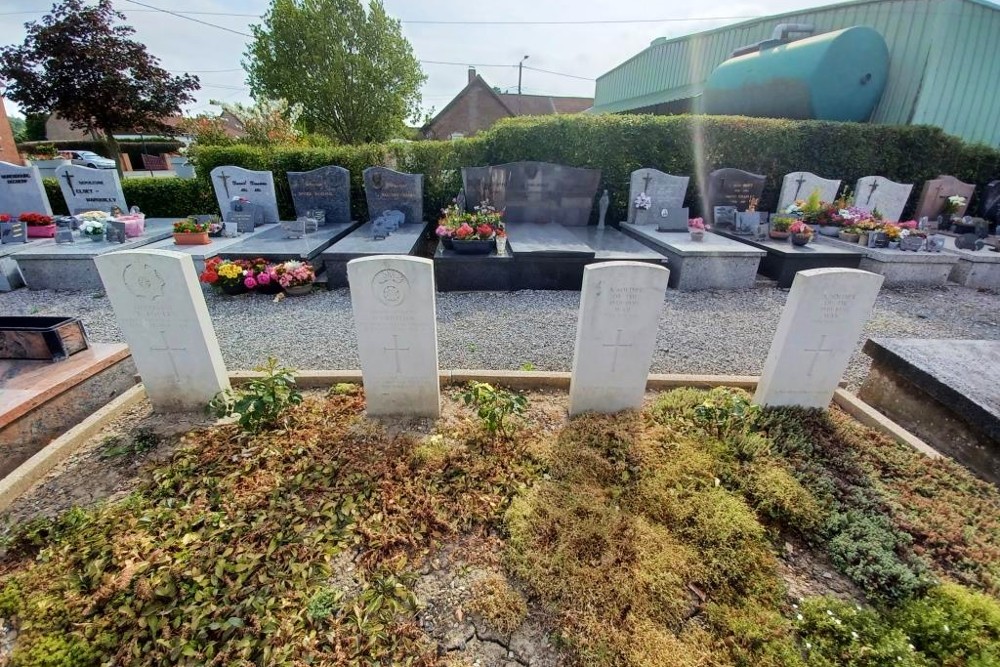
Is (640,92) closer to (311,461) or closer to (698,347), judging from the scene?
(698,347)

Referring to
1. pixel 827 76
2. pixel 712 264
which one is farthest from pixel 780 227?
pixel 827 76

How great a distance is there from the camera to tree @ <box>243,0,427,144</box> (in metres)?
16.5

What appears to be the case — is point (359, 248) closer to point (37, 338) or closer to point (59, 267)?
point (37, 338)

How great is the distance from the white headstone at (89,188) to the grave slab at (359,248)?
15.7ft

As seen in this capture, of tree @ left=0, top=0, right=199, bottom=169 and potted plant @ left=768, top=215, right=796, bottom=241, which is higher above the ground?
tree @ left=0, top=0, right=199, bottom=169

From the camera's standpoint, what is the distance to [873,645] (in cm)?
175

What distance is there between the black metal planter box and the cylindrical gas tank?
14.3 m

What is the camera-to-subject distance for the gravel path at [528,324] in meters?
4.31

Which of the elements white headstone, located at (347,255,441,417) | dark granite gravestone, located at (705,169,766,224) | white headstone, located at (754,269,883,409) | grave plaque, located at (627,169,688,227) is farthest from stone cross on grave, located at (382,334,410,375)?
dark granite gravestone, located at (705,169,766,224)

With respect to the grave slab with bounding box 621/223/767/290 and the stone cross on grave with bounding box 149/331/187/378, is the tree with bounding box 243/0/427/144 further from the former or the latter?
the stone cross on grave with bounding box 149/331/187/378

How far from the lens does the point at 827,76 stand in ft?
34.7

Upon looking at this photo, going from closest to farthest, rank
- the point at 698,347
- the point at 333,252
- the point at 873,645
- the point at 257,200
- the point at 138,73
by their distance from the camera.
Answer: the point at 873,645
the point at 698,347
the point at 333,252
the point at 257,200
the point at 138,73

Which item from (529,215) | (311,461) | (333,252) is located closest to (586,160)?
(529,215)

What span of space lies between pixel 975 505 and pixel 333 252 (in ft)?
22.1
